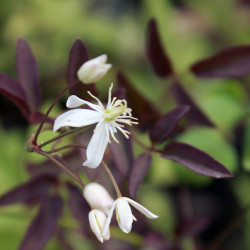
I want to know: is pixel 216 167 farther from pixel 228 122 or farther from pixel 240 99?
pixel 240 99

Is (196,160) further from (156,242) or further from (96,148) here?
(156,242)

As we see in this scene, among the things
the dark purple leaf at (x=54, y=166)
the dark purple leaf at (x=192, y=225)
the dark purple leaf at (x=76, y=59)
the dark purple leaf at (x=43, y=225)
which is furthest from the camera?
the dark purple leaf at (x=192, y=225)

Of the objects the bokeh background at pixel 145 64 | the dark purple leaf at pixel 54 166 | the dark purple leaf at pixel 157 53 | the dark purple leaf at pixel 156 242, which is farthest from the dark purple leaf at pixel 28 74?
the dark purple leaf at pixel 156 242

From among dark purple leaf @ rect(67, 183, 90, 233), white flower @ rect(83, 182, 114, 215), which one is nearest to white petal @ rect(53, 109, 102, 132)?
white flower @ rect(83, 182, 114, 215)

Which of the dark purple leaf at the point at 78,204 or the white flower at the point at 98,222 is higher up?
the white flower at the point at 98,222

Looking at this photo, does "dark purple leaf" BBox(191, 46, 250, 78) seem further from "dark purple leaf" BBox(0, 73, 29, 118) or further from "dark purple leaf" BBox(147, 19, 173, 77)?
"dark purple leaf" BBox(0, 73, 29, 118)

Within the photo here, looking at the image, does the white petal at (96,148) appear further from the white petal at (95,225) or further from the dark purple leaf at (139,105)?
the dark purple leaf at (139,105)
